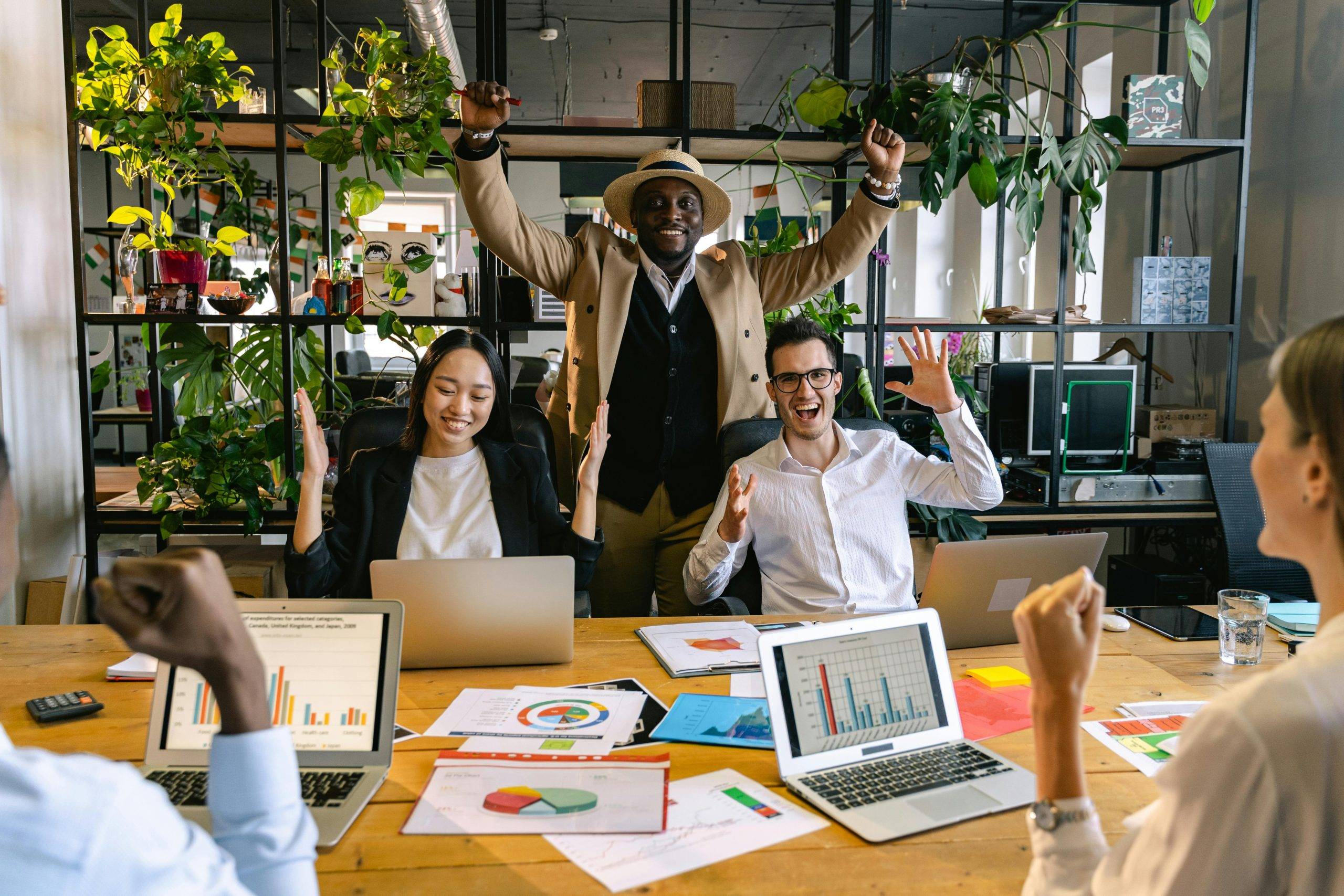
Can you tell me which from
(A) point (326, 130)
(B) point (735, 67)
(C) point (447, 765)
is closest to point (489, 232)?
(A) point (326, 130)

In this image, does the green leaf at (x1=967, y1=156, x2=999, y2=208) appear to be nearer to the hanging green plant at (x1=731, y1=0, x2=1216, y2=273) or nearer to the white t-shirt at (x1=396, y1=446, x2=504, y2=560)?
the hanging green plant at (x1=731, y1=0, x2=1216, y2=273)

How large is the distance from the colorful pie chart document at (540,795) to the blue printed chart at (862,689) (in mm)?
213

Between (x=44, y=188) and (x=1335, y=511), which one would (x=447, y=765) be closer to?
(x=1335, y=511)

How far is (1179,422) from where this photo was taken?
3756 millimetres

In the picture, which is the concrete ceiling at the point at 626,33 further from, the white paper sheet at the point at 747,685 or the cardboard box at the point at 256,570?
the white paper sheet at the point at 747,685

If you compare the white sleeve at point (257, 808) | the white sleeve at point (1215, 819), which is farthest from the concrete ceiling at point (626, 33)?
the white sleeve at point (257, 808)

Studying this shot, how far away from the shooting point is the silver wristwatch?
881mm

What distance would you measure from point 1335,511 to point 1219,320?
4.08m

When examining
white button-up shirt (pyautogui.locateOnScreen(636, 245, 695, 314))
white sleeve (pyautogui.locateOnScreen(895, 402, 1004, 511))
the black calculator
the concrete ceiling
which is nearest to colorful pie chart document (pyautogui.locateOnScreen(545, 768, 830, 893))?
the black calculator

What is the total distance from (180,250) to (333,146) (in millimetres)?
624

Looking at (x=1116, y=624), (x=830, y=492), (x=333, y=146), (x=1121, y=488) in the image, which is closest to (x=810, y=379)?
(x=830, y=492)

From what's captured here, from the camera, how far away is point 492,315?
3.21 meters

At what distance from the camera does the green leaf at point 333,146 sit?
9.79 feet

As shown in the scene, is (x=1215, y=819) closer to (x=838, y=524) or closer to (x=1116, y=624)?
(x=1116, y=624)
